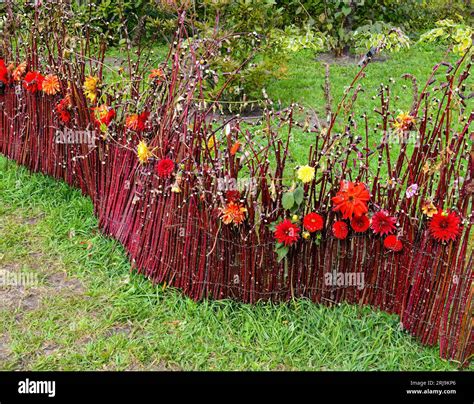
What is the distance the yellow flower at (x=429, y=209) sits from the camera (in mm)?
2430

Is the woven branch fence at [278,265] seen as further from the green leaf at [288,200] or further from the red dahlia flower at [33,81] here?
the red dahlia flower at [33,81]

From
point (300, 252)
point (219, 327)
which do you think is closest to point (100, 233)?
point (219, 327)

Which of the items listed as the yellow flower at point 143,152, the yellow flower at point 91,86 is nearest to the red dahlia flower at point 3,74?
the yellow flower at point 91,86

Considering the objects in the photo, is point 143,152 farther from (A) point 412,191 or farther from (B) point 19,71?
(B) point 19,71

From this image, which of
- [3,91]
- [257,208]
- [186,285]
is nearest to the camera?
[257,208]

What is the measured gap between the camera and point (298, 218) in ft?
8.60

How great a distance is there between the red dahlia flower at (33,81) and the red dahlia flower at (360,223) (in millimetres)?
2117

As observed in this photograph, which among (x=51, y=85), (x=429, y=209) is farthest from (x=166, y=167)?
(x=51, y=85)

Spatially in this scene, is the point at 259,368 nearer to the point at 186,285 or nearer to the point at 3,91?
the point at 186,285

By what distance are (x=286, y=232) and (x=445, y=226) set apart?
1.99 feet

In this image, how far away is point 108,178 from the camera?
3.39 m

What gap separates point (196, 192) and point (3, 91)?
2.11 m

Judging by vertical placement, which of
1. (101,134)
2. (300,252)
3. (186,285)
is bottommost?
(186,285)

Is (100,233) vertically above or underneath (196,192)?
underneath
